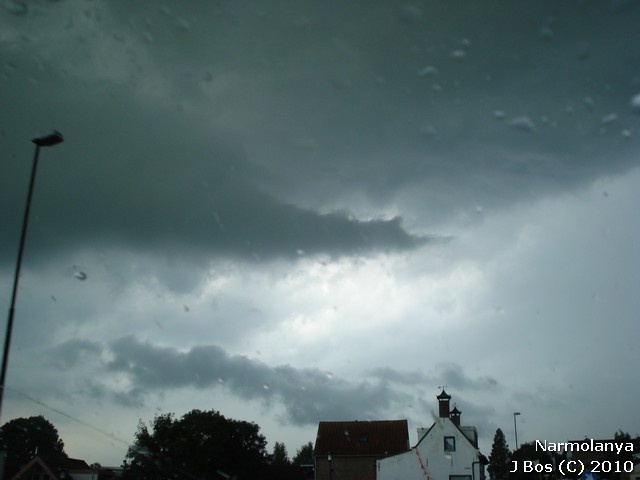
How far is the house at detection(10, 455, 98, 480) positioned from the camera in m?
14.7

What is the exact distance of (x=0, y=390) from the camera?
1256 cm

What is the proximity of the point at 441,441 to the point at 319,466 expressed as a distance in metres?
13.1

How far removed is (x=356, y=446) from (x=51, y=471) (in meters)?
43.1

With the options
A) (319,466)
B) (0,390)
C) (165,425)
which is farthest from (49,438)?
(319,466)

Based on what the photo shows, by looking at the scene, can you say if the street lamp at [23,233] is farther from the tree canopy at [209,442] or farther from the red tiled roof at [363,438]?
the red tiled roof at [363,438]

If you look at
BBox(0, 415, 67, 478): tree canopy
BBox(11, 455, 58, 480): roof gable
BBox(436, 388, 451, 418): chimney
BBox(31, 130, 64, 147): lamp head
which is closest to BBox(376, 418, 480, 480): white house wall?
BBox(436, 388, 451, 418): chimney

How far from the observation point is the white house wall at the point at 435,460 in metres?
43.7

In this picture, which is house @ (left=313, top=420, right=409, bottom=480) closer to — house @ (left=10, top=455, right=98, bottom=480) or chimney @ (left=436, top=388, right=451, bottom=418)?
chimney @ (left=436, top=388, right=451, bottom=418)

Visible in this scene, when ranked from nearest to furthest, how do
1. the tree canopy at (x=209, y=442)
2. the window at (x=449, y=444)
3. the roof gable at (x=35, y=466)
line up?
the roof gable at (x=35, y=466) < the tree canopy at (x=209, y=442) < the window at (x=449, y=444)

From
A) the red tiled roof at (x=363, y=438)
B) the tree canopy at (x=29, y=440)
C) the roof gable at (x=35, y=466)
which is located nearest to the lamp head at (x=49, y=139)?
the tree canopy at (x=29, y=440)

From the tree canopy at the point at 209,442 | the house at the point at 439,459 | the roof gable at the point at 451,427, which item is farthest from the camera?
the roof gable at the point at 451,427

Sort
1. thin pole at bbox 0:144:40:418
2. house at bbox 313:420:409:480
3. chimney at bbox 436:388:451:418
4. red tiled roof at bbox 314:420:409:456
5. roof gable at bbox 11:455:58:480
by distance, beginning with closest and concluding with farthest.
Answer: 1. thin pole at bbox 0:144:40:418
2. roof gable at bbox 11:455:58:480
3. chimney at bbox 436:388:451:418
4. house at bbox 313:420:409:480
5. red tiled roof at bbox 314:420:409:456

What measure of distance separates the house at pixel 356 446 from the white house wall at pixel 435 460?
5.08 meters

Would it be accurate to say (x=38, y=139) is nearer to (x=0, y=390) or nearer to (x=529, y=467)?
(x=0, y=390)
